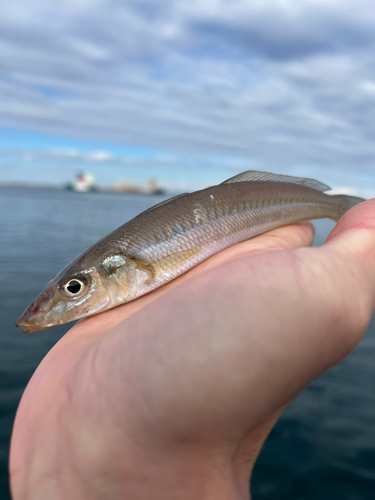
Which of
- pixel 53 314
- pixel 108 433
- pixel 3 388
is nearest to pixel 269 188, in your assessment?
pixel 53 314

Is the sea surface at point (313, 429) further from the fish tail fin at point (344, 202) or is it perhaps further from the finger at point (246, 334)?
the finger at point (246, 334)

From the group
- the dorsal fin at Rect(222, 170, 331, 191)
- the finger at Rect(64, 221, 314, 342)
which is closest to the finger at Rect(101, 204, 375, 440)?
the finger at Rect(64, 221, 314, 342)

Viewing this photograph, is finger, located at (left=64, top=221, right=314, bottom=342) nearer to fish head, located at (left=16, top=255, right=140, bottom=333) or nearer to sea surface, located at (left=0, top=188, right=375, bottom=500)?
fish head, located at (left=16, top=255, right=140, bottom=333)

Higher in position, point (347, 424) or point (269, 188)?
point (269, 188)

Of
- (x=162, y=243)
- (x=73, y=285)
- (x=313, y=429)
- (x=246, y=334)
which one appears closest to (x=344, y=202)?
(x=162, y=243)

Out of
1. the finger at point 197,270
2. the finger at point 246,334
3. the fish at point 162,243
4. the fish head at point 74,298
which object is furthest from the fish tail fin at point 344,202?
the finger at point 246,334

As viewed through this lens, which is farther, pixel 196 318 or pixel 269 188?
pixel 269 188

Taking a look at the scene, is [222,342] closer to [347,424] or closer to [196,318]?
[196,318]
